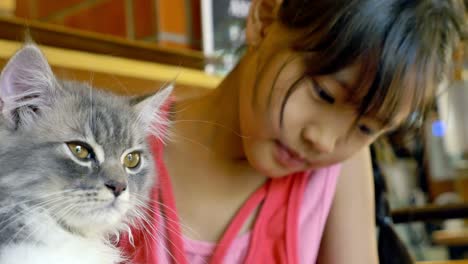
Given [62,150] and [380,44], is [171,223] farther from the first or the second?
[380,44]

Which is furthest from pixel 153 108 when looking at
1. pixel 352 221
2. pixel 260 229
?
pixel 352 221

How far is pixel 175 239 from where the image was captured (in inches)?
39.2

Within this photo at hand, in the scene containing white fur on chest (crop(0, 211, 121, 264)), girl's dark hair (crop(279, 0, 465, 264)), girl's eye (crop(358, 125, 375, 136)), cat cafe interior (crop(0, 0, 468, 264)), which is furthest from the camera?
cat cafe interior (crop(0, 0, 468, 264))

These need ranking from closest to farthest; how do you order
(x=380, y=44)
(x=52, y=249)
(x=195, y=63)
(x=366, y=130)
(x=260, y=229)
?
(x=52, y=249)
(x=380, y=44)
(x=366, y=130)
(x=260, y=229)
(x=195, y=63)

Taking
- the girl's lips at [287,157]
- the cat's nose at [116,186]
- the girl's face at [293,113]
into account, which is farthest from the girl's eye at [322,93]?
the cat's nose at [116,186]

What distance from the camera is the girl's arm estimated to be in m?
1.12

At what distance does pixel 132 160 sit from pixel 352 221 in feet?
1.79

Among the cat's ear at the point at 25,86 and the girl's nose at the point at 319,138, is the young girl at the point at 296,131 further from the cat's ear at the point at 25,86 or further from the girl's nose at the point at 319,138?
the cat's ear at the point at 25,86

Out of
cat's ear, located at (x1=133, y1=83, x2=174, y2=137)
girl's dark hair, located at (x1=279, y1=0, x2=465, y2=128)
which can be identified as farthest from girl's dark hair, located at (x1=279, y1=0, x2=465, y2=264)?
cat's ear, located at (x1=133, y1=83, x2=174, y2=137)

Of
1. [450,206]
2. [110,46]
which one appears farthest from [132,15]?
[450,206]

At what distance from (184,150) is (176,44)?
0.84 metres

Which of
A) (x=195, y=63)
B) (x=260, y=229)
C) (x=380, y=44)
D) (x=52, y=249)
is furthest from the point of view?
(x=195, y=63)

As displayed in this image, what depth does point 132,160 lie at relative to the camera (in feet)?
2.81

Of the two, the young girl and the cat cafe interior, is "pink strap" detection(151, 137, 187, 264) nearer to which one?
the young girl
